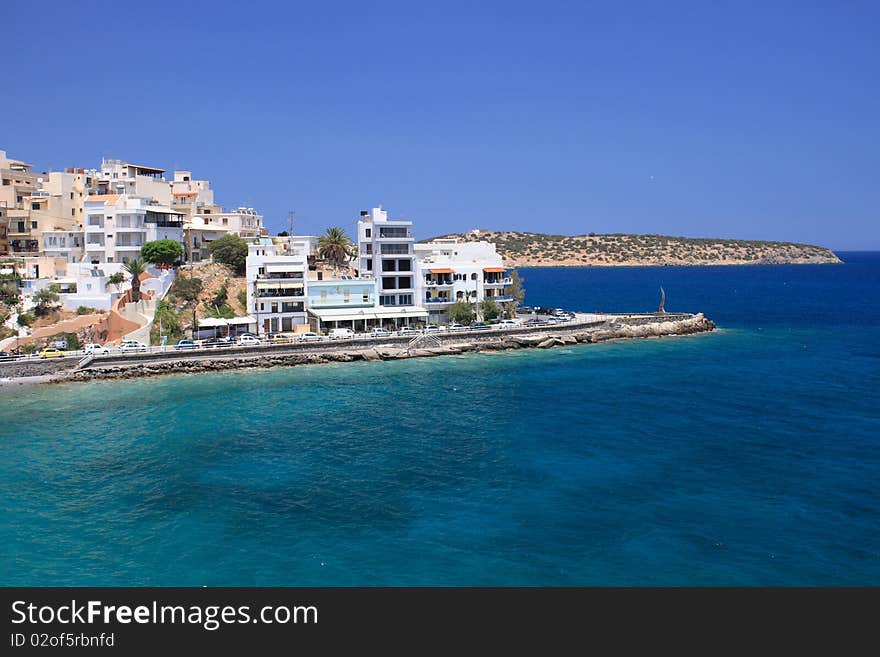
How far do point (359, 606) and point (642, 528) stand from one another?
11641mm

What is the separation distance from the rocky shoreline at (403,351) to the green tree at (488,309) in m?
6.40

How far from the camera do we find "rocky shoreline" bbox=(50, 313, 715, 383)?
2173 inches

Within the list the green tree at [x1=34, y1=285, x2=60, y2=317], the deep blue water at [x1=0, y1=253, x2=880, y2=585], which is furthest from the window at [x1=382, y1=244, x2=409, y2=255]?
the green tree at [x1=34, y1=285, x2=60, y2=317]

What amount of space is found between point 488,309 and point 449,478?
4459cm

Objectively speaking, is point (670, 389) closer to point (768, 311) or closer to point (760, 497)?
point (760, 497)

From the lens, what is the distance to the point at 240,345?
200 ft

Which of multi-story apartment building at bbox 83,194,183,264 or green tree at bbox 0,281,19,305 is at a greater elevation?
multi-story apartment building at bbox 83,194,183,264

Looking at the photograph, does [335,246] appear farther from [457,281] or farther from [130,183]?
[130,183]

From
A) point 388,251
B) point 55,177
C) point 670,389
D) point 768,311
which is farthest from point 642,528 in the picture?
point 768,311

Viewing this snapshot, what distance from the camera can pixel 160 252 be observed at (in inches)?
2768

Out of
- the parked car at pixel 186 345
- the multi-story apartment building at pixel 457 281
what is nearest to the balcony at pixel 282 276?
the parked car at pixel 186 345

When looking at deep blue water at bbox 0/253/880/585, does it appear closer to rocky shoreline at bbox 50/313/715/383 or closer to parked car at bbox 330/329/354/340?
rocky shoreline at bbox 50/313/715/383

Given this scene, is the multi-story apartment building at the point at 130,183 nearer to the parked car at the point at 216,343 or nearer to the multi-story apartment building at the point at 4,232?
the multi-story apartment building at the point at 4,232

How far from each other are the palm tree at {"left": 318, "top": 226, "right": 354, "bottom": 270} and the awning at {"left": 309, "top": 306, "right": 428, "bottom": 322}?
12772mm
